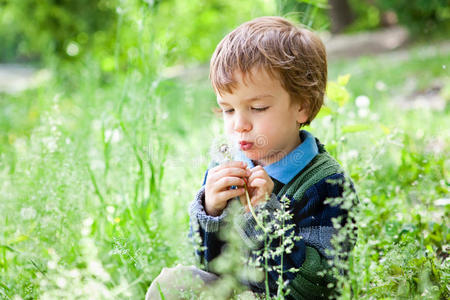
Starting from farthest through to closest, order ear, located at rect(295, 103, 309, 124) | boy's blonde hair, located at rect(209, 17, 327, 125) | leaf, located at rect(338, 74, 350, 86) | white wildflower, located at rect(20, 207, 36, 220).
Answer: leaf, located at rect(338, 74, 350, 86) → white wildflower, located at rect(20, 207, 36, 220) → ear, located at rect(295, 103, 309, 124) → boy's blonde hair, located at rect(209, 17, 327, 125)

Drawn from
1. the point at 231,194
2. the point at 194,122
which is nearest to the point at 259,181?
the point at 231,194

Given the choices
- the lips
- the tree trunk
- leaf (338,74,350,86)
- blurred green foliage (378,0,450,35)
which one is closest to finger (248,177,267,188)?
the lips

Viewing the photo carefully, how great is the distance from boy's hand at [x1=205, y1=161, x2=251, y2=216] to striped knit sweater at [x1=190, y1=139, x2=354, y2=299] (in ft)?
0.13

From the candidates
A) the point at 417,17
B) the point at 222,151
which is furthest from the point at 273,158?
the point at 417,17

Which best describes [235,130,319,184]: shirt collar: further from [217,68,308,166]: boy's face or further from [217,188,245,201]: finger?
[217,188,245,201]: finger

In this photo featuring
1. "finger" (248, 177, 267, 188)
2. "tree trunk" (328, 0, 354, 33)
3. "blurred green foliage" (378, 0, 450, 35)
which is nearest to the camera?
"finger" (248, 177, 267, 188)

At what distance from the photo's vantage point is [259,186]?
144 cm

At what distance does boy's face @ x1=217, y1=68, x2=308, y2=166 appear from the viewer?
1.54 meters

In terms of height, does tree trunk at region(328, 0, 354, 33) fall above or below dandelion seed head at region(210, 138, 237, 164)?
above

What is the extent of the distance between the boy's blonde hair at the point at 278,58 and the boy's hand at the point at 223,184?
264 mm

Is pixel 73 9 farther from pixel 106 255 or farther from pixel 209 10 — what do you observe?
pixel 106 255

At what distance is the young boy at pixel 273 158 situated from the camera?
1.48m

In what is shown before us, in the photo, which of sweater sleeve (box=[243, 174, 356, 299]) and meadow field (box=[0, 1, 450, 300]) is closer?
sweater sleeve (box=[243, 174, 356, 299])

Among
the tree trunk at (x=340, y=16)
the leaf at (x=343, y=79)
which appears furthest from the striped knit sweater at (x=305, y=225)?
the tree trunk at (x=340, y=16)
